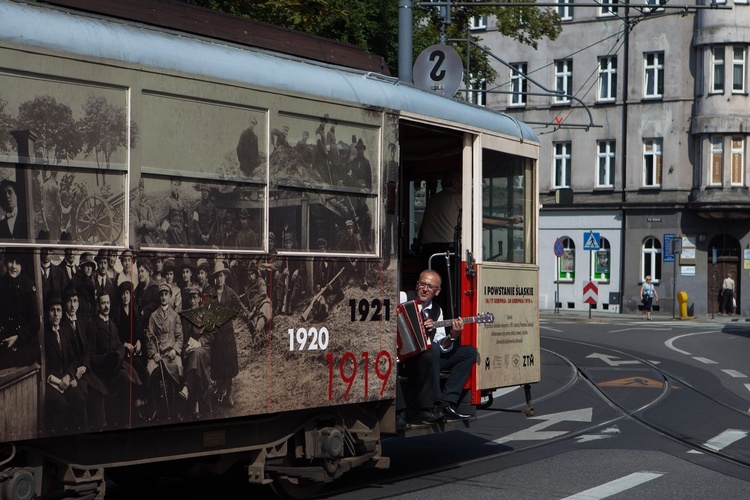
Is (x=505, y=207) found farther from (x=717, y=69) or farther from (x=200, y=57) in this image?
(x=717, y=69)

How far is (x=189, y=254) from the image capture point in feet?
22.7

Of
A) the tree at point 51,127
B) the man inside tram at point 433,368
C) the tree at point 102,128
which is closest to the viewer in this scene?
the tree at point 51,127

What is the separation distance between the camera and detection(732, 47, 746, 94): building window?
151 ft

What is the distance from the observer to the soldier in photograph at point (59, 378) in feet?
→ 19.8

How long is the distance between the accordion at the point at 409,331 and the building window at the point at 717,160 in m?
Answer: 39.1

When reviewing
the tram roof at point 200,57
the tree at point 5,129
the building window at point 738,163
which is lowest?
the tree at point 5,129

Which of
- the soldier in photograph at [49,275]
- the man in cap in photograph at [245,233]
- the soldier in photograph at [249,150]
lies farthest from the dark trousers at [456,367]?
the soldier in photograph at [49,275]

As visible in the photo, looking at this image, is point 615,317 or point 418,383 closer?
point 418,383

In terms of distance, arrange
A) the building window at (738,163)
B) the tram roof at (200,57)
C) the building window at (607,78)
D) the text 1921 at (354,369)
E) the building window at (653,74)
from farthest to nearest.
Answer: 1. the building window at (607,78)
2. the building window at (653,74)
3. the building window at (738,163)
4. the text 1921 at (354,369)
5. the tram roof at (200,57)

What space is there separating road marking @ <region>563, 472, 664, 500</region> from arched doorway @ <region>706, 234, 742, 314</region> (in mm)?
38627

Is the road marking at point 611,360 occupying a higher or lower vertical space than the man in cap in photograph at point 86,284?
lower

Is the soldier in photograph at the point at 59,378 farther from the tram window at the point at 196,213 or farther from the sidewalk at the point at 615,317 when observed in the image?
the sidewalk at the point at 615,317

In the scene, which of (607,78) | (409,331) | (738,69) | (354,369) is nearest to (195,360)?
(354,369)

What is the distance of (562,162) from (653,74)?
17.8ft
